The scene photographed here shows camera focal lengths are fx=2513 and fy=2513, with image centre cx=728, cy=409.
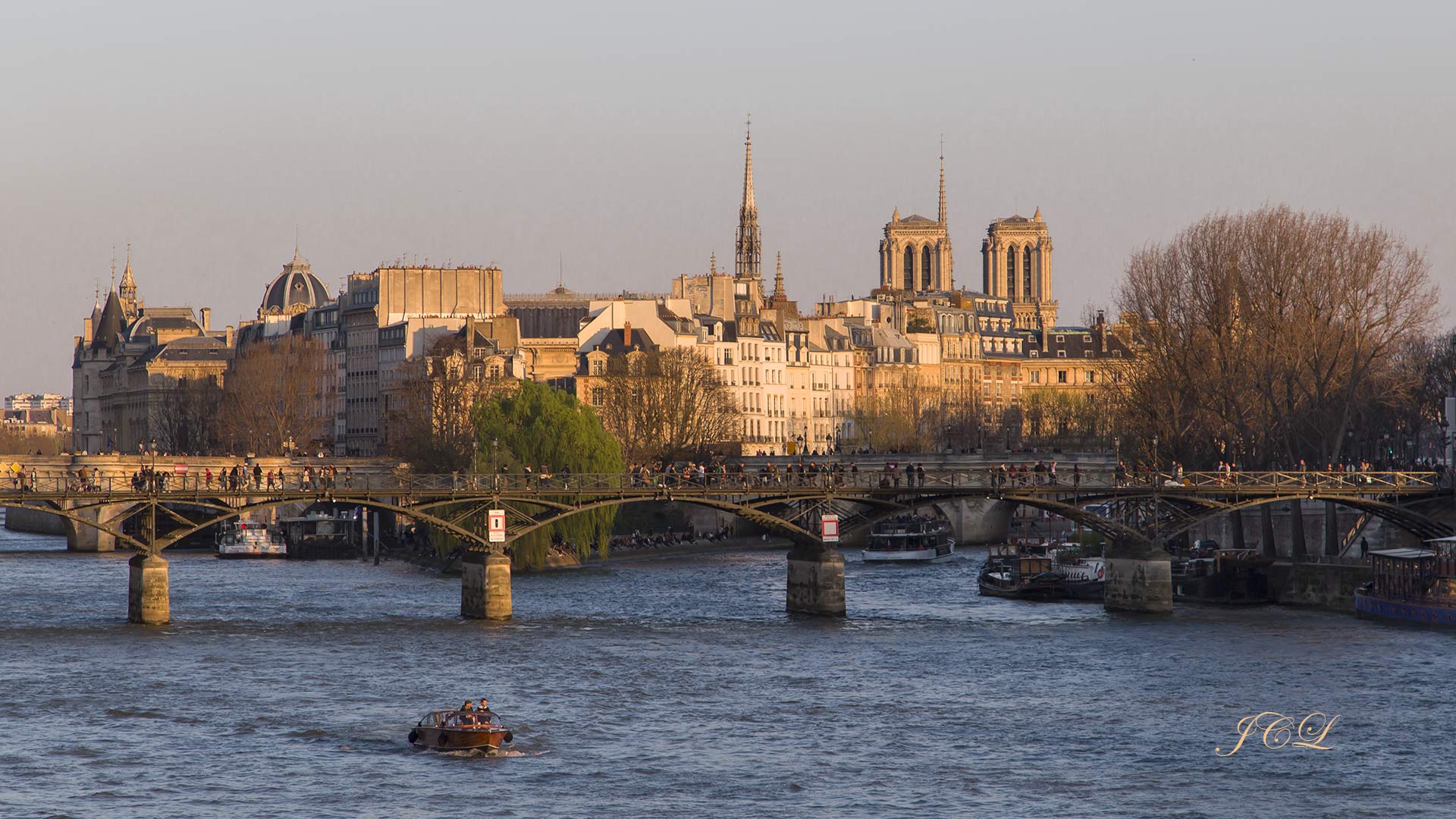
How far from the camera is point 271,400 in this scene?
17062 centimetres

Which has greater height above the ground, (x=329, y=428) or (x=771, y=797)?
(x=329, y=428)

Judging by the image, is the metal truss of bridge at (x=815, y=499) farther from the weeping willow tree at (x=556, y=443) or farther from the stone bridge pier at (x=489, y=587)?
the weeping willow tree at (x=556, y=443)

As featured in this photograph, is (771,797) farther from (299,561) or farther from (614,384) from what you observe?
(614,384)

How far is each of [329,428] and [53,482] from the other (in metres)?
49.2

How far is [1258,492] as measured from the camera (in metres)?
82.9

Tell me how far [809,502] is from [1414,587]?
1988 cm

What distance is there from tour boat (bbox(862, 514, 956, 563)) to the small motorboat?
226 feet

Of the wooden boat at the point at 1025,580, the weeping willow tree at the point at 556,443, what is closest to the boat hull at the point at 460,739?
the wooden boat at the point at 1025,580

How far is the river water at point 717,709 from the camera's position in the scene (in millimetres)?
50250

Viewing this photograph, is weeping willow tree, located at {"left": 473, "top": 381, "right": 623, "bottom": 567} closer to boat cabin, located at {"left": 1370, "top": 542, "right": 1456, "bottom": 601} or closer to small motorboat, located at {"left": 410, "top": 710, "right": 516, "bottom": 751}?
boat cabin, located at {"left": 1370, "top": 542, "right": 1456, "bottom": 601}

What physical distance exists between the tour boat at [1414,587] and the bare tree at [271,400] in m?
99.4

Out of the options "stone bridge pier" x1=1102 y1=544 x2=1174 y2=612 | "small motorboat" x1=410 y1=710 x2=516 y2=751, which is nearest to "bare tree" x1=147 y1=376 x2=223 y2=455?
"stone bridge pier" x1=1102 y1=544 x2=1174 y2=612

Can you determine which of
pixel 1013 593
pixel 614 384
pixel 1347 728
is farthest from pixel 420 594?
pixel 614 384

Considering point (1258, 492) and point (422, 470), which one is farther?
point (422, 470)
